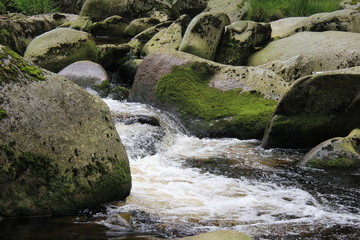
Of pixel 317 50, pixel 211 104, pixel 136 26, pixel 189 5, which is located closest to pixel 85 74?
pixel 211 104

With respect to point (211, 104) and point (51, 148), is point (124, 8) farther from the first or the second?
point (51, 148)

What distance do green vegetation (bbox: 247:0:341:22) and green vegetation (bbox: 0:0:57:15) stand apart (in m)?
11.8

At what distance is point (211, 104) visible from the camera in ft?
35.4

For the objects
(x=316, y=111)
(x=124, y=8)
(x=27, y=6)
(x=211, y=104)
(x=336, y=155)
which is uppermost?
(x=124, y=8)

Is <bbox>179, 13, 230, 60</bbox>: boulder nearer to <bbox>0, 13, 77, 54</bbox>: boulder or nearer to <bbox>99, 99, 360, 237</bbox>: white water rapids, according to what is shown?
<bbox>99, 99, 360, 237</bbox>: white water rapids

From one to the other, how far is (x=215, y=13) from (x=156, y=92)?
4.33 m

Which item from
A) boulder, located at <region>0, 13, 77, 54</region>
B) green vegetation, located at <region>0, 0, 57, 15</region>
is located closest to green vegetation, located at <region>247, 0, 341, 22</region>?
boulder, located at <region>0, 13, 77, 54</region>

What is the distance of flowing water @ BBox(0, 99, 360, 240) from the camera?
496 centimetres

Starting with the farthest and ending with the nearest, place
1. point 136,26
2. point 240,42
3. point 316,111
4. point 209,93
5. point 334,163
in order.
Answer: point 136,26
point 240,42
point 209,93
point 316,111
point 334,163

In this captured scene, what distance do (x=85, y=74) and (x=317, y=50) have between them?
6.55 metres

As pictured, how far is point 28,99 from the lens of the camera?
17.1 ft

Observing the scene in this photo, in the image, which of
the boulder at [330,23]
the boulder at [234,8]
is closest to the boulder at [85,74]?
the boulder at [330,23]

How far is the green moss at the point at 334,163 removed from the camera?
7824 mm

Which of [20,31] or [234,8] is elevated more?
[234,8]
